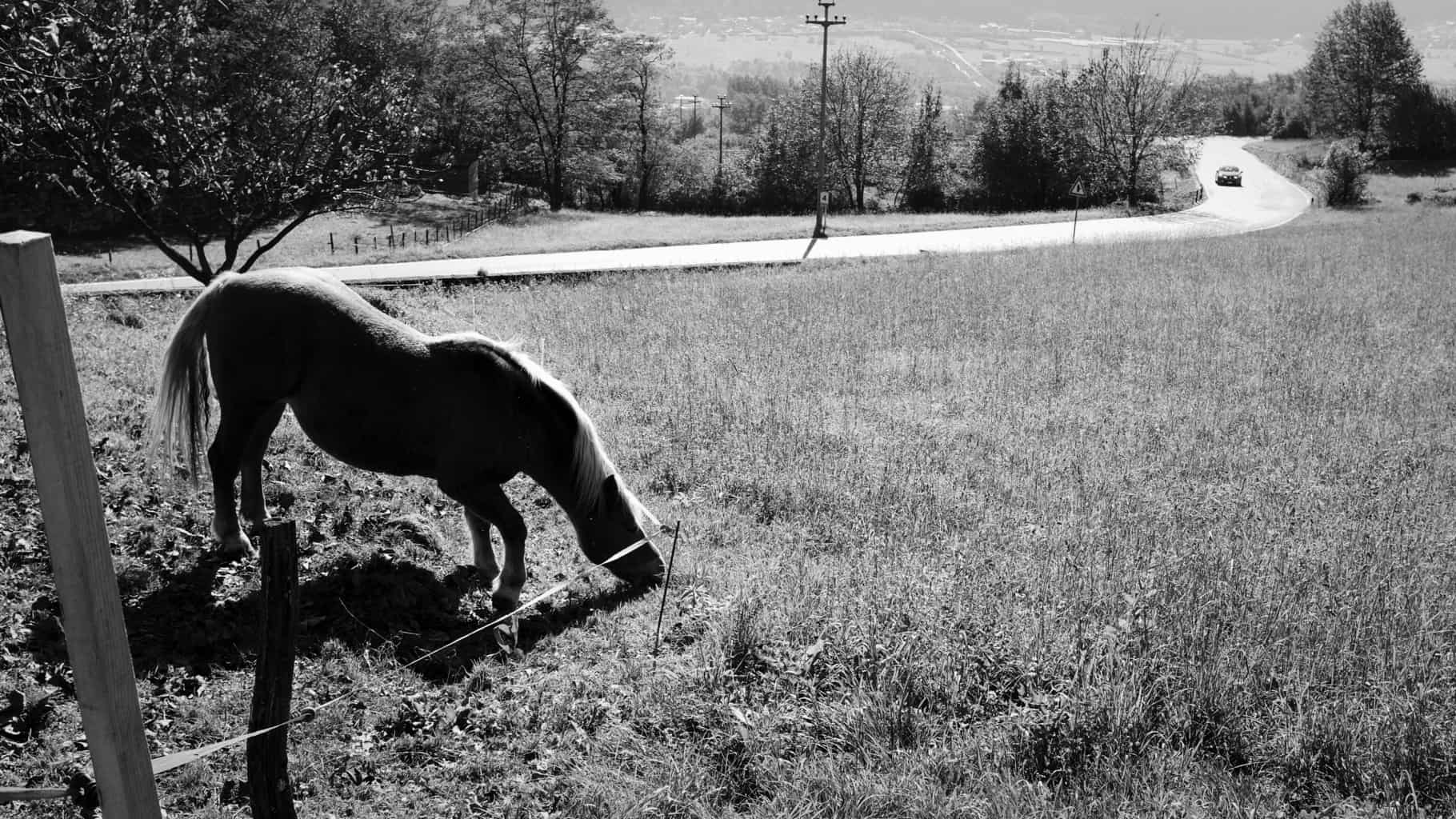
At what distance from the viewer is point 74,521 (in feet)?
8.72

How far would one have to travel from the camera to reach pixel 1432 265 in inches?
1034

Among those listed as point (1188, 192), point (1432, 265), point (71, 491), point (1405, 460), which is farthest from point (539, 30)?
point (71, 491)

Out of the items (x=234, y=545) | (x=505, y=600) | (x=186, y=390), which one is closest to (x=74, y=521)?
(x=505, y=600)

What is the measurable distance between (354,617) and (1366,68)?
349 feet

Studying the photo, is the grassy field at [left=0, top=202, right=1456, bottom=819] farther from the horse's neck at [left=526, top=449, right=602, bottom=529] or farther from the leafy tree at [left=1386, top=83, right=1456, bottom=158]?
the leafy tree at [left=1386, top=83, right=1456, bottom=158]

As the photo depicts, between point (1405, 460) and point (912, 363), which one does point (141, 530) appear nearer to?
point (912, 363)

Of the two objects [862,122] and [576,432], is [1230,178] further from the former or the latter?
[576,432]

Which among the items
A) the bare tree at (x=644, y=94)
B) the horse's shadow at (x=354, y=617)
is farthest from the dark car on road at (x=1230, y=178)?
the horse's shadow at (x=354, y=617)

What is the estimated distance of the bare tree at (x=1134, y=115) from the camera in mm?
65438

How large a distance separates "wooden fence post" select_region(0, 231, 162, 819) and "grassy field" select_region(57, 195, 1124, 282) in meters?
28.4

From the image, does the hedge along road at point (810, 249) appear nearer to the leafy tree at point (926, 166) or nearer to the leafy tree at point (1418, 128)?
the leafy tree at point (926, 166)

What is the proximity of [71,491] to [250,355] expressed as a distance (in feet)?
16.4

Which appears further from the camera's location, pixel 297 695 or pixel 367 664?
pixel 367 664

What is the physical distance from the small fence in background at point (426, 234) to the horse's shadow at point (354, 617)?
34265 mm
